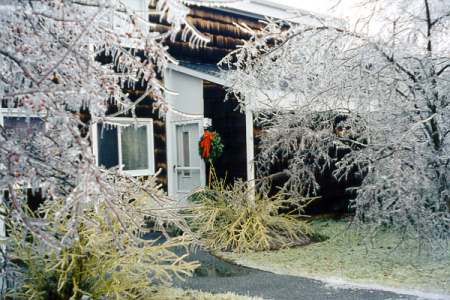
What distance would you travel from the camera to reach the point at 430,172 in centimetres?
604

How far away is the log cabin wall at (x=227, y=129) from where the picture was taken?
36.5 feet

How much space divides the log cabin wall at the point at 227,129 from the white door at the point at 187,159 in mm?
477

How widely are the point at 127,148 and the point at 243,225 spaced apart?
11.8 ft

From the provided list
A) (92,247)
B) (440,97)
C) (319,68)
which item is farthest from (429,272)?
(92,247)

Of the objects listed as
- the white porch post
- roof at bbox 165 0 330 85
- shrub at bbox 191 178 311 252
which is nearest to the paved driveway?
shrub at bbox 191 178 311 252

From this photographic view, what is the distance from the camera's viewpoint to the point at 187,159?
39.6 feet

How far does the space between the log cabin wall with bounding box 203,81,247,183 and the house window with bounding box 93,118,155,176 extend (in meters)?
1.44

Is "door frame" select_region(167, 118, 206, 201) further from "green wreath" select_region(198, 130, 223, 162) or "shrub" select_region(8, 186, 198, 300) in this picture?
"shrub" select_region(8, 186, 198, 300)

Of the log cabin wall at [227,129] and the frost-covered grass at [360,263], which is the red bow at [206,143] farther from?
the frost-covered grass at [360,263]

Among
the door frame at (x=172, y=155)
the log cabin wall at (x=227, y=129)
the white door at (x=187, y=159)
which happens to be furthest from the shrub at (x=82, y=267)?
the door frame at (x=172, y=155)

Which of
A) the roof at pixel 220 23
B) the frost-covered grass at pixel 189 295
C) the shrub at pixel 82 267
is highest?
the roof at pixel 220 23

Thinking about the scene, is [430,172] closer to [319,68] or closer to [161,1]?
[319,68]

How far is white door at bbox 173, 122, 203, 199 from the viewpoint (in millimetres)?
11797

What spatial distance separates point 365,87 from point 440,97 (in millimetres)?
891
